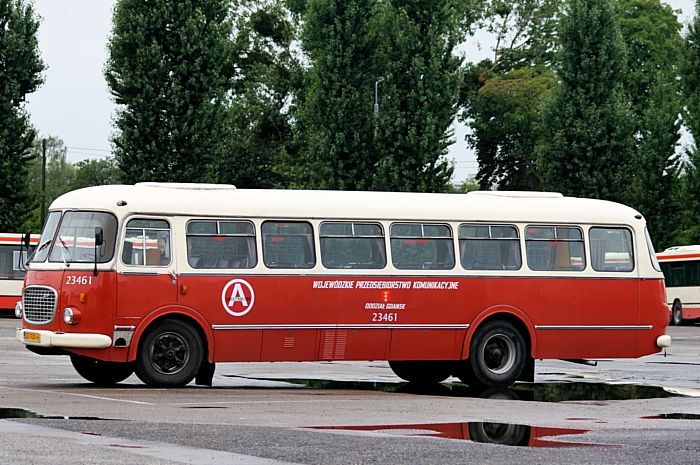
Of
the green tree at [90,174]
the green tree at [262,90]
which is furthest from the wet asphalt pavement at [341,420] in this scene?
the green tree at [90,174]

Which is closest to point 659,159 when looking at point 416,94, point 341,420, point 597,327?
point 416,94

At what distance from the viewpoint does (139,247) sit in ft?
67.4

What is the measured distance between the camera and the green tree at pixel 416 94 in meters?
58.0

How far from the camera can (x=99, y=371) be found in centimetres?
2120

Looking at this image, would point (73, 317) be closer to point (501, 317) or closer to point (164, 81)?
point (501, 317)

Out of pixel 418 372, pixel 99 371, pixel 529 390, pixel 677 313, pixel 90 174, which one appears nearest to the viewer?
pixel 99 371

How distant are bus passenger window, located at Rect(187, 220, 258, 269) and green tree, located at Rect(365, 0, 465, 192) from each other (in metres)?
36.8

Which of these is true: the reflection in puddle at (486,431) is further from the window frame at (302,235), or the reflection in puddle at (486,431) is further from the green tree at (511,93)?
the green tree at (511,93)

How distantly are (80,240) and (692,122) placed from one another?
149ft

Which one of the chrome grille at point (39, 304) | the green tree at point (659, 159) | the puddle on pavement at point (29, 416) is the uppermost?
the green tree at point (659, 159)

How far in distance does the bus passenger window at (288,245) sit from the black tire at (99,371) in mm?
2456

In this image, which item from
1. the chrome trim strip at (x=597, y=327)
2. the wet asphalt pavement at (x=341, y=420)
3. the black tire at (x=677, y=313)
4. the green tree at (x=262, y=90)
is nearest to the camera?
the wet asphalt pavement at (x=341, y=420)

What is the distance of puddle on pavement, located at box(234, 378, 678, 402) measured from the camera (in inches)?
803

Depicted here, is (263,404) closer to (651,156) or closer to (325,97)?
(325,97)
